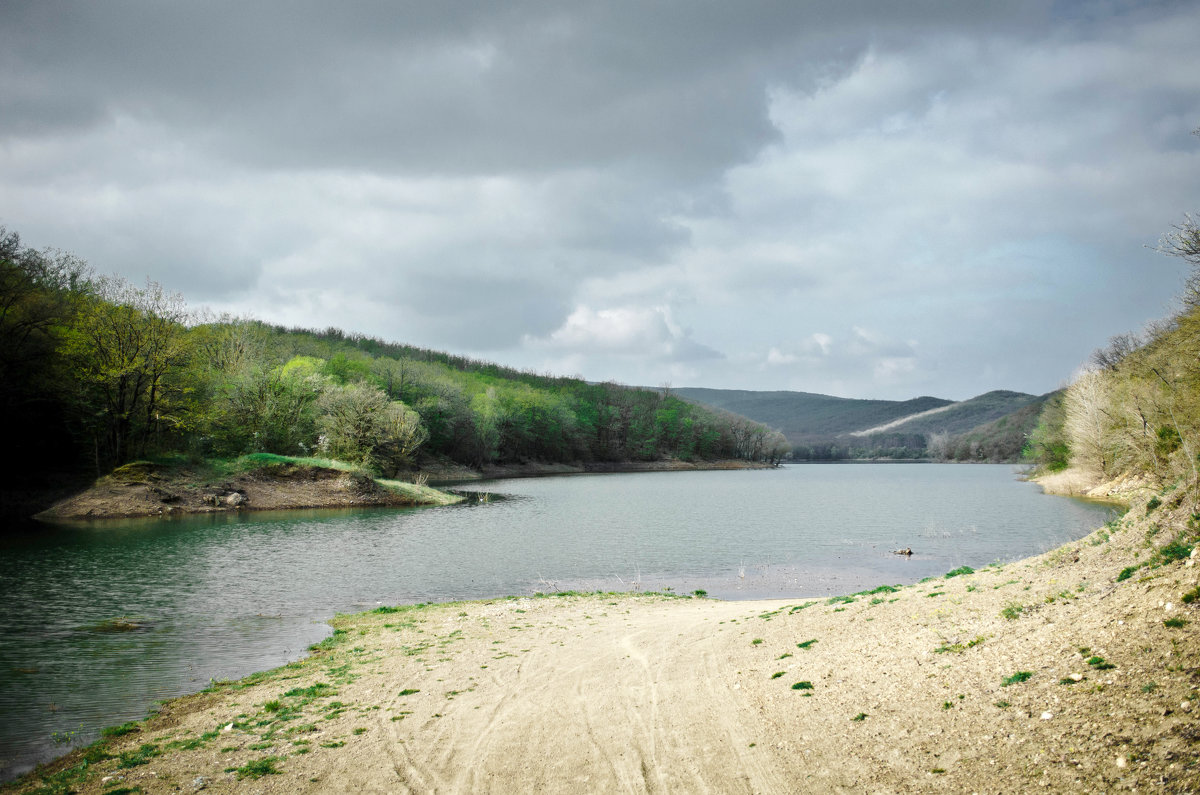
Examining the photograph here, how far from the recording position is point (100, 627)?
52.1 ft

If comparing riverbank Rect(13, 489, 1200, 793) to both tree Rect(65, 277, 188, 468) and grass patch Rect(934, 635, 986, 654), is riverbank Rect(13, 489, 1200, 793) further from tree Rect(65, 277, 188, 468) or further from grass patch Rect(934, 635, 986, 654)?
tree Rect(65, 277, 188, 468)

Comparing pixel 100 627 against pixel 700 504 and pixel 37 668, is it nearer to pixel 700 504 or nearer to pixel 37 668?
pixel 37 668

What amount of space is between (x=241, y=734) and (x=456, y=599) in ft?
37.3

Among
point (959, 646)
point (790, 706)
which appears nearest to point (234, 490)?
point (790, 706)


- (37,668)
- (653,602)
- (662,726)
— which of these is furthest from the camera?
(653,602)

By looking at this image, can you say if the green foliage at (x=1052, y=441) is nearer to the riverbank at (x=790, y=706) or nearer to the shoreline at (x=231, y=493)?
the shoreline at (x=231, y=493)

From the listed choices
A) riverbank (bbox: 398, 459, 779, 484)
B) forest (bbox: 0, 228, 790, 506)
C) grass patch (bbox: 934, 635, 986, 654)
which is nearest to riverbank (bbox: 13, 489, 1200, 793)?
grass patch (bbox: 934, 635, 986, 654)

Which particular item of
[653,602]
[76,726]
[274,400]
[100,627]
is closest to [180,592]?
[100,627]

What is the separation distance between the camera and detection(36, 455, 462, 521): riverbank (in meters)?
39.9

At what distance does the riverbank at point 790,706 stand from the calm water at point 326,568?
95.3 inches

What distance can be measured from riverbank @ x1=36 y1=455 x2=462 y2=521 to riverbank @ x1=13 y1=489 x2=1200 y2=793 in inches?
1413

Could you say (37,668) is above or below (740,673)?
below

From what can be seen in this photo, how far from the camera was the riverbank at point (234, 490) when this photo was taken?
1572 inches

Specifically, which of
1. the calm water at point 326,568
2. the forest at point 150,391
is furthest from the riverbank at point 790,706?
the forest at point 150,391
